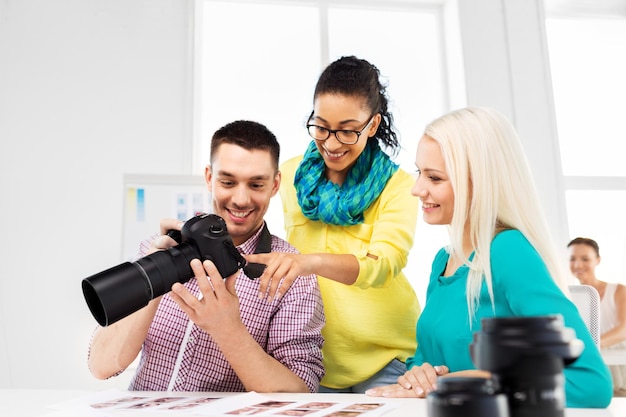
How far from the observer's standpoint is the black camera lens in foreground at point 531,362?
1.48 ft

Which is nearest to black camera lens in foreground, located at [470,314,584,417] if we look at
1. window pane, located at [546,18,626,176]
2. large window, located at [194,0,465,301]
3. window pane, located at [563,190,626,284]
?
large window, located at [194,0,465,301]

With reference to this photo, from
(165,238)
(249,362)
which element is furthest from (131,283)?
(249,362)

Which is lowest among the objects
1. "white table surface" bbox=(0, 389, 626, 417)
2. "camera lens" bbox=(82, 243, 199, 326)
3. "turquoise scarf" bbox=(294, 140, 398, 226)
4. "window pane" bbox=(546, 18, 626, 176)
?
Result: "white table surface" bbox=(0, 389, 626, 417)

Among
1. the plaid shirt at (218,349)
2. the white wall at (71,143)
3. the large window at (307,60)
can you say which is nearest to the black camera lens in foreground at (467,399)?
the plaid shirt at (218,349)

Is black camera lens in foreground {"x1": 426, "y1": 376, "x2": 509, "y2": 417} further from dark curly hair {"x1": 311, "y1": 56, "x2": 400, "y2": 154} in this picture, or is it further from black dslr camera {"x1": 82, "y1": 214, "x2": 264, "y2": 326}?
dark curly hair {"x1": 311, "y1": 56, "x2": 400, "y2": 154}

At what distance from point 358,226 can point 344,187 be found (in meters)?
0.11

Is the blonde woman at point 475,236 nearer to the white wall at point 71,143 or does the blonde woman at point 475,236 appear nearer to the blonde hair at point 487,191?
the blonde hair at point 487,191

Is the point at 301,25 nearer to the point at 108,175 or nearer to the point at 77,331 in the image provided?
the point at 108,175

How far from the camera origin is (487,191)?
1110 mm

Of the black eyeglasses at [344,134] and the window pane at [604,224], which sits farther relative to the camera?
the window pane at [604,224]

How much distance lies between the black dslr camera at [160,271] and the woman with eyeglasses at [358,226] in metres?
0.41

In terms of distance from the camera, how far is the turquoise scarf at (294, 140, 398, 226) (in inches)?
57.9

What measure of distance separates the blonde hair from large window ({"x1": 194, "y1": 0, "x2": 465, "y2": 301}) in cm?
218

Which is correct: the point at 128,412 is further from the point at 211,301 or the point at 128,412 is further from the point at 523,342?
the point at 523,342
